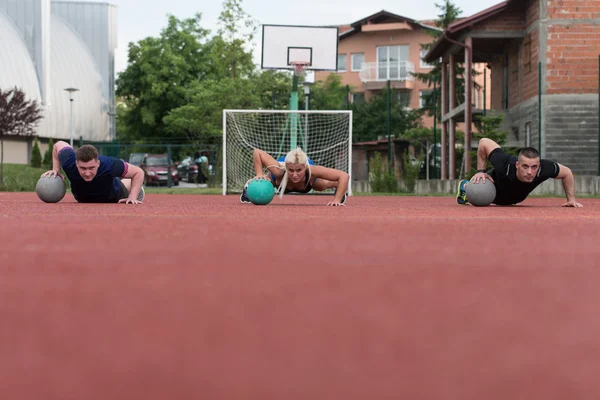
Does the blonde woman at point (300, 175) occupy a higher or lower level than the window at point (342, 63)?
lower

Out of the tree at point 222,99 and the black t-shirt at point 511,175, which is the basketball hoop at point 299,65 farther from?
the tree at point 222,99

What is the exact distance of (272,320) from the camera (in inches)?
99.7

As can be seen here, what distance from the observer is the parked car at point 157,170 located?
3816 centimetres

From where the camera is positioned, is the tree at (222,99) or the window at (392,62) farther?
the window at (392,62)

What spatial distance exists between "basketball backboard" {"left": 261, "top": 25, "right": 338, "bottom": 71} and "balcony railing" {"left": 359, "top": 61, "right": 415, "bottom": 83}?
33.0 meters

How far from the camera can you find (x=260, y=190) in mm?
11023

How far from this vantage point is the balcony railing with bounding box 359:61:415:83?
5356cm

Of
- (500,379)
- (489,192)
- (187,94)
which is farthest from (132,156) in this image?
(500,379)

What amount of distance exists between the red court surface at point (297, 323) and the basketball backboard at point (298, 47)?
16504mm

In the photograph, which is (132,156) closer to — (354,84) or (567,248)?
(354,84)

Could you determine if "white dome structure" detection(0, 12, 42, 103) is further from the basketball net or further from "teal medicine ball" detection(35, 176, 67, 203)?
"teal medicine ball" detection(35, 176, 67, 203)

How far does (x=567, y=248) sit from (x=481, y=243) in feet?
1.68

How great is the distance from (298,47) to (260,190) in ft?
33.9

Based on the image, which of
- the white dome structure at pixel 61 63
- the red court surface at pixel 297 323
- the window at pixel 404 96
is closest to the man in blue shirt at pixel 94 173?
the red court surface at pixel 297 323
